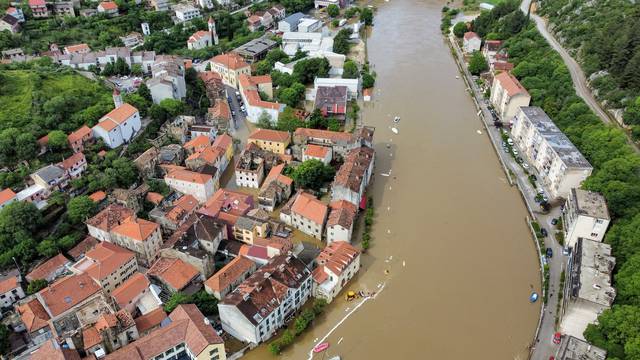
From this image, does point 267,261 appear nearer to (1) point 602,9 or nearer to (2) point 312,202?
(2) point 312,202

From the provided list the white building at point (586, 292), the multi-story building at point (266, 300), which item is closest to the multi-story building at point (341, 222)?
the multi-story building at point (266, 300)

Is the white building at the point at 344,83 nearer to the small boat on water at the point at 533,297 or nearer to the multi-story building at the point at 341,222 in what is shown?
the multi-story building at the point at 341,222

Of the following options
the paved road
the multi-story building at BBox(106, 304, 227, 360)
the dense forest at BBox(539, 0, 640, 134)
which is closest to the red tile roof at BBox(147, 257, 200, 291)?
the multi-story building at BBox(106, 304, 227, 360)

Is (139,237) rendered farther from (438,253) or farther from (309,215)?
(438,253)

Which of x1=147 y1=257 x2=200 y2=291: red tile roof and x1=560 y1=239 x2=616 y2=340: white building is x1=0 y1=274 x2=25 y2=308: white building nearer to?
x1=147 y1=257 x2=200 y2=291: red tile roof

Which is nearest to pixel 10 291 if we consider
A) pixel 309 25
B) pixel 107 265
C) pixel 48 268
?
pixel 48 268
